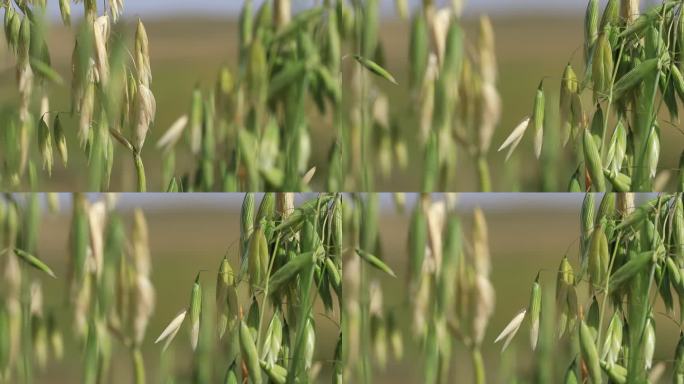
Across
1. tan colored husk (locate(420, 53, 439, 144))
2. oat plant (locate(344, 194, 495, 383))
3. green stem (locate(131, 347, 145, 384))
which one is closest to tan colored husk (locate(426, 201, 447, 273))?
oat plant (locate(344, 194, 495, 383))

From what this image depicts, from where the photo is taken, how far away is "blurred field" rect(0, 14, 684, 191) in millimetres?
1681

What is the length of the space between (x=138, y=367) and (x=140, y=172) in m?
0.32

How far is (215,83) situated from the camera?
1.69 meters

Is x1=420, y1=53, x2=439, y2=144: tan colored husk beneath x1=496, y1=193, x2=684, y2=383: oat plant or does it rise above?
above

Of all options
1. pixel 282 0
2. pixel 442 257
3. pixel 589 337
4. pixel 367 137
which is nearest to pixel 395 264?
pixel 442 257

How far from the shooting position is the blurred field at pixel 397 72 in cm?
168

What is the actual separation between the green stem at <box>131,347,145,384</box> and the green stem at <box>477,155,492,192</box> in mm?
628

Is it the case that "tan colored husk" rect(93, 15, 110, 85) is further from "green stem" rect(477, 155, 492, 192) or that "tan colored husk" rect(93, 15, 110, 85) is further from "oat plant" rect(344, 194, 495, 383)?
"green stem" rect(477, 155, 492, 192)

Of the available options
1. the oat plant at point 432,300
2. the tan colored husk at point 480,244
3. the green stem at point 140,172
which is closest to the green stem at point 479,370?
the oat plant at point 432,300

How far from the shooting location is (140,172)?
170 centimetres

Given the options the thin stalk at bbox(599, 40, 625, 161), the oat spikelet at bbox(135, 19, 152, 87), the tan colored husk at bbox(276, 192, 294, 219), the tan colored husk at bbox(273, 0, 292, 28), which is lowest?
the tan colored husk at bbox(276, 192, 294, 219)

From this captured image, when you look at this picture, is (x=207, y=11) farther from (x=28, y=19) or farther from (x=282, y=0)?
(x=28, y=19)

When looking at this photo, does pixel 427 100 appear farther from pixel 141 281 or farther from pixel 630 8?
pixel 141 281

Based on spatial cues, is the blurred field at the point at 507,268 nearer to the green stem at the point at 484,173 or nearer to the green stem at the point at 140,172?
the green stem at the point at 484,173
